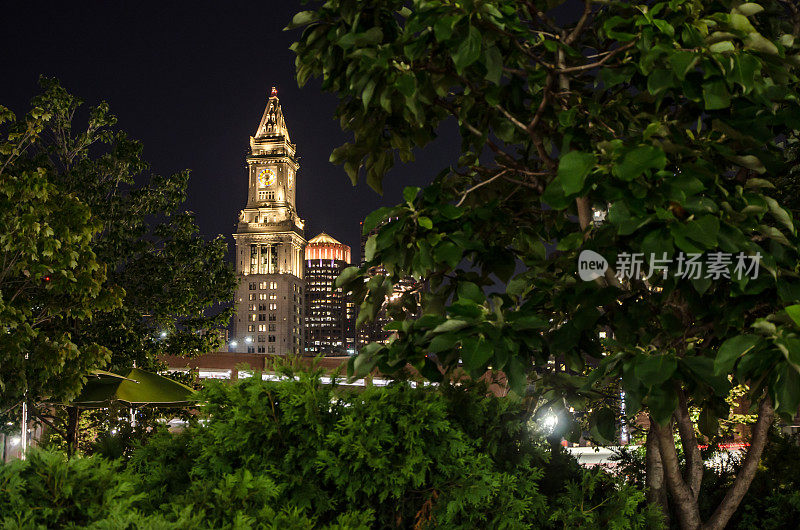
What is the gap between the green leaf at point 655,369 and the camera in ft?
7.05

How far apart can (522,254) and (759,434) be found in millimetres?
1965

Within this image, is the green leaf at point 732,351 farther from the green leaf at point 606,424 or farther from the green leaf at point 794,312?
the green leaf at point 606,424

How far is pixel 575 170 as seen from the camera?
2404 mm

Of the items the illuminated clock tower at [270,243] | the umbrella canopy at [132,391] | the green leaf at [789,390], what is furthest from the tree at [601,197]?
the illuminated clock tower at [270,243]

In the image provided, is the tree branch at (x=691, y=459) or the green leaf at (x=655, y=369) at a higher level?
the green leaf at (x=655, y=369)

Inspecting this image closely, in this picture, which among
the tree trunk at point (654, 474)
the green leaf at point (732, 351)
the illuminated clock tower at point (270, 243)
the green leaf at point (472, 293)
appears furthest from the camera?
the illuminated clock tower at point (270, 243)

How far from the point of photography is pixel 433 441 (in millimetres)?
3703

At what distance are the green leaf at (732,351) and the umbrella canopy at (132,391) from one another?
1053 cm

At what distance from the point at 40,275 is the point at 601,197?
28.4 feet

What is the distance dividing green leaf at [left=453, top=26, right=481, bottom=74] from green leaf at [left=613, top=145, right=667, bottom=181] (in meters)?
0.70

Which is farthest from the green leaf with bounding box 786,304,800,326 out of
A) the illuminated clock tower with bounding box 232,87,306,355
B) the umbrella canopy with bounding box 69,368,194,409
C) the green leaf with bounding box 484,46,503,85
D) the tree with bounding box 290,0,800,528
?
the illuminated clock tower with bounding box 232,87,306,355

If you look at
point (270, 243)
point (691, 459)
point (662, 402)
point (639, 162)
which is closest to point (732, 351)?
point (662, 402)

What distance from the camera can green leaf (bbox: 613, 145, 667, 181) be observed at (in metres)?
2.29

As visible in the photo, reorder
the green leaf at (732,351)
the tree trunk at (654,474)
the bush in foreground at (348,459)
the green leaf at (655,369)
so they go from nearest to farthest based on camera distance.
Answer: the green leaf at (732,351)
the green leaf at (655,369)
the bush in foreground at (348,459)
the tree trunk at (654,474)
